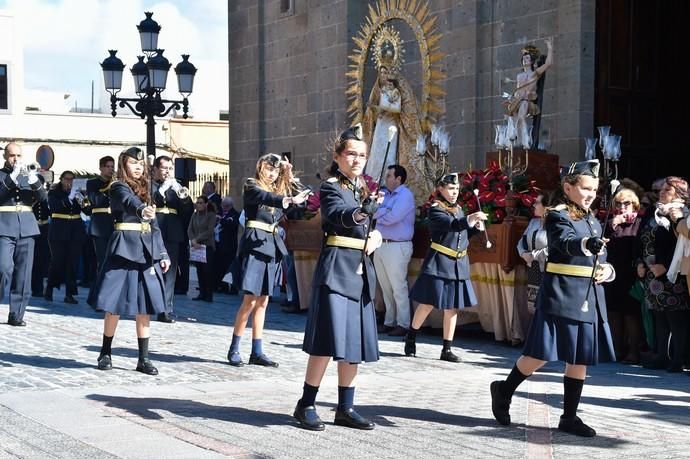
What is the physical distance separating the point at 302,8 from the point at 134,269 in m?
12.4

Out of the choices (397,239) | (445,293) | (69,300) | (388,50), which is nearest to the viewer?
(445,293)

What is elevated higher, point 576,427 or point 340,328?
point 340,328

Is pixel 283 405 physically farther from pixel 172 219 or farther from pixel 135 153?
pixel 172 219

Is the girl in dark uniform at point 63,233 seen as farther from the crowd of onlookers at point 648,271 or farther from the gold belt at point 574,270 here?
the gold belt at point 574,270

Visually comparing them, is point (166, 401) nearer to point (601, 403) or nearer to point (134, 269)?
point (134, 269)

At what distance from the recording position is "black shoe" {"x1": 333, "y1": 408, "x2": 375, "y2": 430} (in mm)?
7645

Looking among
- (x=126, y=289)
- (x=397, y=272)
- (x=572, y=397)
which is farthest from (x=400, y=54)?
(x=572, y=397)

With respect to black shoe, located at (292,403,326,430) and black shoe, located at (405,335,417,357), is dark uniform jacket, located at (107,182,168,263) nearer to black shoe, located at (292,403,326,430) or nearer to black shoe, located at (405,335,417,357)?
black shoe, located at (405,335,417,357)

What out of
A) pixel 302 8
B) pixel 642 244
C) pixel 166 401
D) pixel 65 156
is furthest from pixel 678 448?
pixel 65 156

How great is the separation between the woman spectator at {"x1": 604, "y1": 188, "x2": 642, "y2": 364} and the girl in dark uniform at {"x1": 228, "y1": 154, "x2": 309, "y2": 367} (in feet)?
10.6

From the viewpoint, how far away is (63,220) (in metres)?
17.7

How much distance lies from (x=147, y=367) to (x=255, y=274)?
1332mm

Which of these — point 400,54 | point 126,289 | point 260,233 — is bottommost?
point 126,289

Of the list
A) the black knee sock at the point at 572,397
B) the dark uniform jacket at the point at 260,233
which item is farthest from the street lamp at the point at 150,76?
the black knee sock at the point at 572,397
